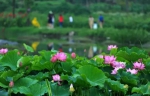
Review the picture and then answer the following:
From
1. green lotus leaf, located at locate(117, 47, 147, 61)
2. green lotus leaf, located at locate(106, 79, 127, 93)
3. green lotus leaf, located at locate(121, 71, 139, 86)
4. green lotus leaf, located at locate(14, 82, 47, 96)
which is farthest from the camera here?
green lotus leaf, located at locate(117, 47, 147, 61)

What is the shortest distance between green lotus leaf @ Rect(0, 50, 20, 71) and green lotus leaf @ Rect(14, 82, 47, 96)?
0.41 metres

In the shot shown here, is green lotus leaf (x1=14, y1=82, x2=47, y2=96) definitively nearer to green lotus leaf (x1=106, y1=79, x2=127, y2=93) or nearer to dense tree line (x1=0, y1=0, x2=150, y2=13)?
green lotus leaf (x1=106, y1=79, x2=127, y2=93)

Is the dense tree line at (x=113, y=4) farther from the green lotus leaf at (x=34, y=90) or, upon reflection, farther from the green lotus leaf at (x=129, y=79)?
the green lotus leaf at (x=34, y=90)

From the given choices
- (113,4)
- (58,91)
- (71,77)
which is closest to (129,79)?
(71,77)

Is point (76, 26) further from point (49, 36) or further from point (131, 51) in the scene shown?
point (131, 51)

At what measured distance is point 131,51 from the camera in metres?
3.26

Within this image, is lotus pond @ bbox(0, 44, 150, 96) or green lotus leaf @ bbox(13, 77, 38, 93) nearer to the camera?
lotus pond @ bbox(0, 44, 150, 96)

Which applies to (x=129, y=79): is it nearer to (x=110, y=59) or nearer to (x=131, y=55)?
(x=110, y=59)

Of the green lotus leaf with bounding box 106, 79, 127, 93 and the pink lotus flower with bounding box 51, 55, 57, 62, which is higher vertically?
the pink lotus flower with bounding box 51, 55, 57, 62

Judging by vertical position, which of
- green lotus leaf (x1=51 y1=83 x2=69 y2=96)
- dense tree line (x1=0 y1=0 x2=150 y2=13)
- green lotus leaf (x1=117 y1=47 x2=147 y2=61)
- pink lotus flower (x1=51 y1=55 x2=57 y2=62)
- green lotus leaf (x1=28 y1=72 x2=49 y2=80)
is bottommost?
dense tree line (x1=0 y1=0 x2=150 y2=13)

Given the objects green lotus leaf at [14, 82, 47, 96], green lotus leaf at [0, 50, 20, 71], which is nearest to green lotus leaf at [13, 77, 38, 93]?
green lotus leaf at [14, 82, 47, 96]

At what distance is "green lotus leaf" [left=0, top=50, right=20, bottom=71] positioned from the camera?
9.05 feet

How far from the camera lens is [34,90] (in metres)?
→ 2.37

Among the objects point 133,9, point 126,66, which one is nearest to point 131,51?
point 126,66
